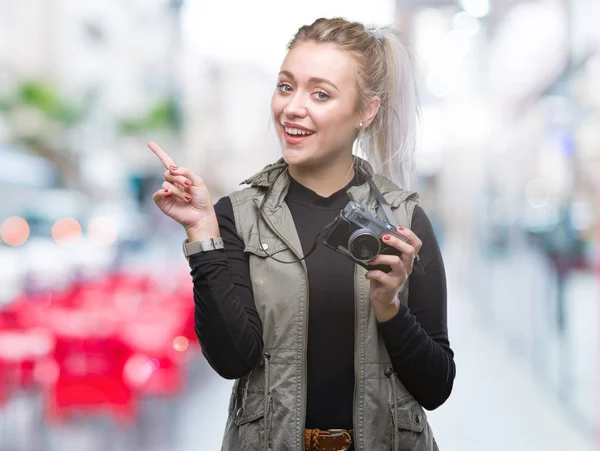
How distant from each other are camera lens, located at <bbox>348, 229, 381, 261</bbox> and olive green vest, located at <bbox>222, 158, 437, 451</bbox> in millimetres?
125

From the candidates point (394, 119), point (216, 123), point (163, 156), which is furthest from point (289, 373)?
point (216, 123)

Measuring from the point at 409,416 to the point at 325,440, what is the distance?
0.54 feet

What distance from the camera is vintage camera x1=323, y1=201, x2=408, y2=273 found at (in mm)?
1354

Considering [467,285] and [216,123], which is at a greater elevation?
[216,123]

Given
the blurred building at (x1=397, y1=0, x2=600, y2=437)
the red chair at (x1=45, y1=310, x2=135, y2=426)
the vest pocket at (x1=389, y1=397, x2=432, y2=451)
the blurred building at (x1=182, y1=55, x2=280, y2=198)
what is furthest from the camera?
the blurred building at (x1=182, y1=55, x2=280, y2=198)

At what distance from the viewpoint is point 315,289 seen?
1.47 meters

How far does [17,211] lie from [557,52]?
15873mm

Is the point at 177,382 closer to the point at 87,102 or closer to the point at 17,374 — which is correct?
the point at 17,374

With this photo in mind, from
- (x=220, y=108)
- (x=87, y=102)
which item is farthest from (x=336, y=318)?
(x=220, y=108)

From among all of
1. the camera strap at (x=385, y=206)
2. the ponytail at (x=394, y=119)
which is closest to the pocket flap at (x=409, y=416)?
the camera strap at (x=385, y=206)

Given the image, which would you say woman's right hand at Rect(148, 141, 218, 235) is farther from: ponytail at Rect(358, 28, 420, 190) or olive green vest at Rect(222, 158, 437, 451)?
ponytail at Rect(358, 28, 420, 190)

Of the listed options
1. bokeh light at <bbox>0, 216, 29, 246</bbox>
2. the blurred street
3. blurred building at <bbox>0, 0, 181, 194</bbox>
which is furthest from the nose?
blurred building at <bbox>0, 0, 181, 194</bbox>

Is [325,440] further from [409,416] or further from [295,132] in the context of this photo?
[295,132]

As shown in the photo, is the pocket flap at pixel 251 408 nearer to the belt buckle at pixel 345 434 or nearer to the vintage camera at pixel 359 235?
the belt buckle at pixel 345 434
